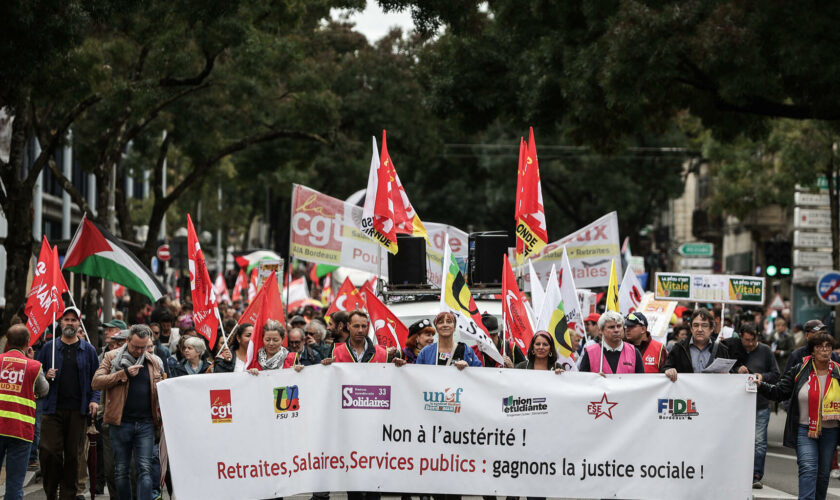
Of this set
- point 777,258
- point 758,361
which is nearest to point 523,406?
point 758,361

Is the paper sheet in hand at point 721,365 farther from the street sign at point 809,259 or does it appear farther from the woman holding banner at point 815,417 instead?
the street sign at point 809,259

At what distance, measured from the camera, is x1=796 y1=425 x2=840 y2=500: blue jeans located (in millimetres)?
10680

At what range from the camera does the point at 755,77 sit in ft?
55.7

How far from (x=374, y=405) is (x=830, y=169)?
22370 millimetres

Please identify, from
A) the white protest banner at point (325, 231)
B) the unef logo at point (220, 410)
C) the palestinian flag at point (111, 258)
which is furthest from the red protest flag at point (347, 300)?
the unef logo at point (220, 410)

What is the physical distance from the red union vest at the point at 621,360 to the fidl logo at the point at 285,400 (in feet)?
7.90

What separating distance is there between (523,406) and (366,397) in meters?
1.20

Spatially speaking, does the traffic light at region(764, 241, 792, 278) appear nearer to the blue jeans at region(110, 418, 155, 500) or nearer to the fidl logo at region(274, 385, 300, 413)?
the fidl logo at region(274, 385, 300, 413)

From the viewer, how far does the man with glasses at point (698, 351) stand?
1146 centimetres

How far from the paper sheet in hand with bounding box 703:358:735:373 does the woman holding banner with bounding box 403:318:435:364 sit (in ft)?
7.94

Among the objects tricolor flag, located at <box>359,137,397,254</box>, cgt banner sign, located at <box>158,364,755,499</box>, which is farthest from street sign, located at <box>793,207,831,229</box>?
cgt banner sign, located at <box>158,364,755,499</box>

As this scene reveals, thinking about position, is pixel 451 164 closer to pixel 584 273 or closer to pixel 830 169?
pixel 830 169

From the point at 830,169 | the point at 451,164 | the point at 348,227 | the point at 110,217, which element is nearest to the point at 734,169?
the point at 830,169

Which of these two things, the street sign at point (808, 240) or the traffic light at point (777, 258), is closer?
the traffic light at point (777, 258)
